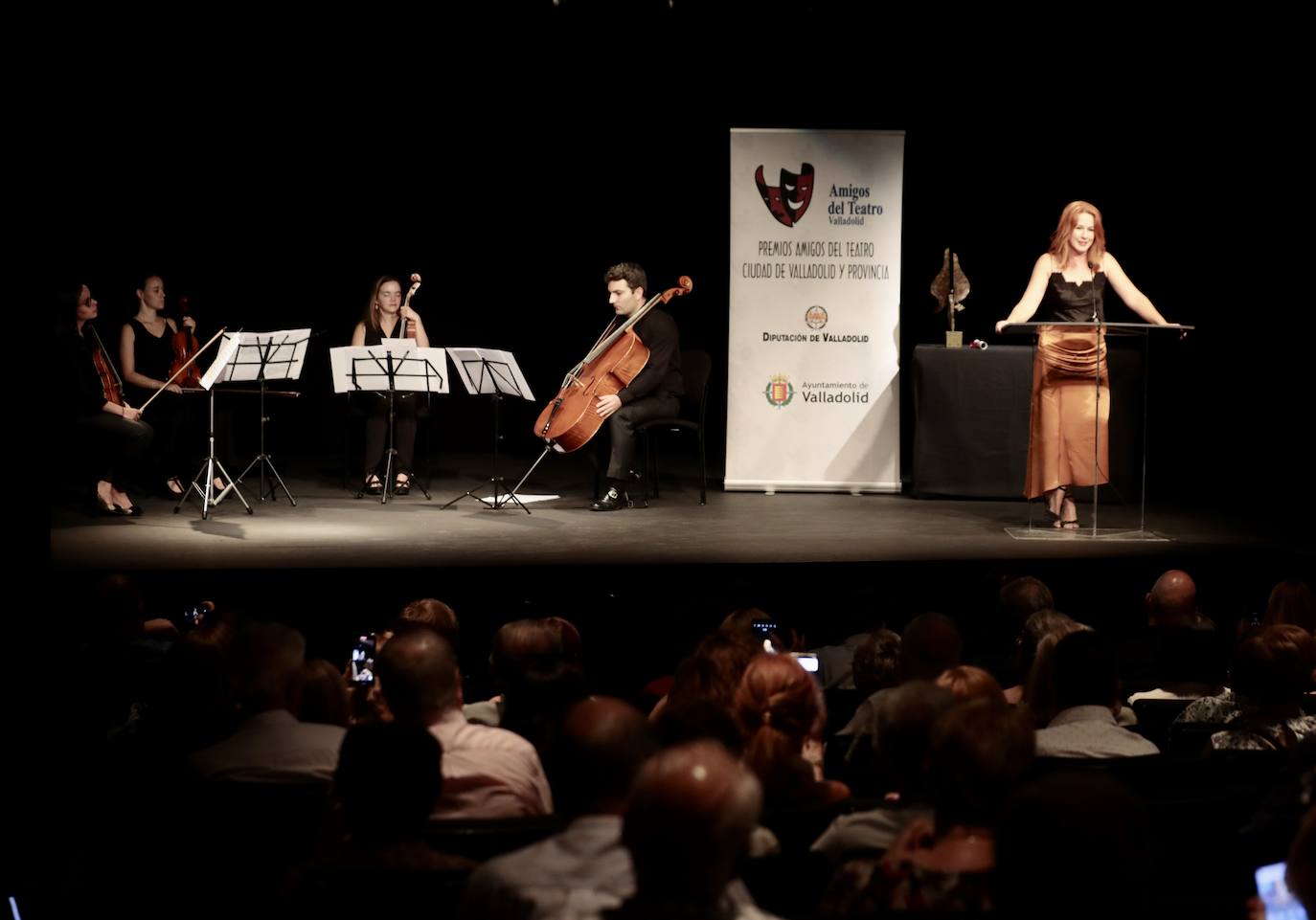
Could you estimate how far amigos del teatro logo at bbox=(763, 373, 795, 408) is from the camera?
8555mm

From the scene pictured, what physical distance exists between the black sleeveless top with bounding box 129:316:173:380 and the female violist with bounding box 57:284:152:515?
715 mm

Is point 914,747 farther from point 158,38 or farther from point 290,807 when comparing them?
point 158,38

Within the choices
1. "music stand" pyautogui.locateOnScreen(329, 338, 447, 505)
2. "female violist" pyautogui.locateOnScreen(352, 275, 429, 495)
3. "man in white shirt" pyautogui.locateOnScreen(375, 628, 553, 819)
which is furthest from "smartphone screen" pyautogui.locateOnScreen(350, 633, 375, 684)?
"female violist" pyautogui.locateOnScreen(352, 275, 429, 495)

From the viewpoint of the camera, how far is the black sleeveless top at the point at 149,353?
28.1 feet

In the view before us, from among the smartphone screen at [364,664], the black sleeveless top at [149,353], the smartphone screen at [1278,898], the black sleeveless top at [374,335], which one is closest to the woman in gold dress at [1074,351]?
the smartphone screen at [364,664]

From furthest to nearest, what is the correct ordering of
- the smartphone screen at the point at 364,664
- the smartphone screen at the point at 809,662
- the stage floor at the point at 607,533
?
the stage floor at the point at 607,533 < the smartphone screen at the point at 364,664 < the smartphone screen at the point at 809,662

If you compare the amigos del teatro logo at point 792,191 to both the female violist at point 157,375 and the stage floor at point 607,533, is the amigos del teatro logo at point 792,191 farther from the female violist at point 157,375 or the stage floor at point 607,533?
the female violist at point 157,375

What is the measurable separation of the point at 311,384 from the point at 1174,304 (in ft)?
20.2

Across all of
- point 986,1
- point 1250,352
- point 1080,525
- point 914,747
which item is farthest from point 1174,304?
point 914,747

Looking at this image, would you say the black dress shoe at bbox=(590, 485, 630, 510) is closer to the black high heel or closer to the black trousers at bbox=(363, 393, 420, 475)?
the black trousers at bbox=(363, 393, 420, 475)

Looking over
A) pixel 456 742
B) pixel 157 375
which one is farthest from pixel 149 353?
pixel 456 742

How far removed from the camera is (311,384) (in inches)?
436

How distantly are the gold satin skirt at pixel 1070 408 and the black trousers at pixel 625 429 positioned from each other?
2.07m

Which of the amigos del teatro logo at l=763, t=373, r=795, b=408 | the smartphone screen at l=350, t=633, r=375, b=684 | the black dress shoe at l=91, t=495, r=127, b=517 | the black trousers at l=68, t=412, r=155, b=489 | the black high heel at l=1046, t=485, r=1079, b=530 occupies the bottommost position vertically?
the smartphone screen at l=350, t=633, r=375, b=684
